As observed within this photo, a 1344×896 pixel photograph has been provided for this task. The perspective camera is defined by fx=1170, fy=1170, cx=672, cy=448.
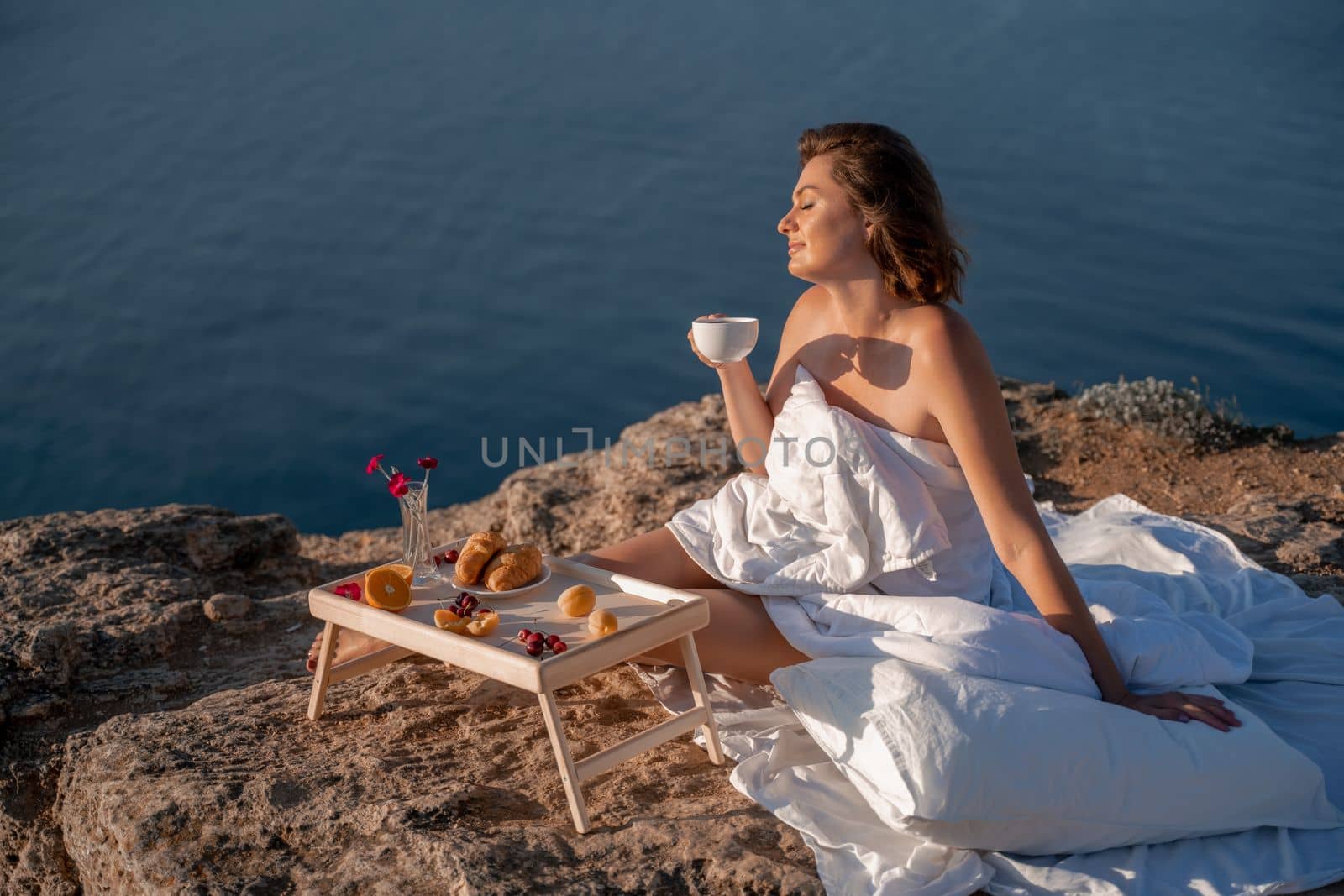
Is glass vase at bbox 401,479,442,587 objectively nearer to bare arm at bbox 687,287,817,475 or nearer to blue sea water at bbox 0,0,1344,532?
bare arm at bbox 687,287,817,475

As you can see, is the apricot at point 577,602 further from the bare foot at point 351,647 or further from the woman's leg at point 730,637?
the bare foot at point 351,647

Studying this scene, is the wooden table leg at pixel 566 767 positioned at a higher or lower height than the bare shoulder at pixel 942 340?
lower

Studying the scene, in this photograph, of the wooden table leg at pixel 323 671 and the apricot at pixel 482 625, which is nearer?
the apricot at pixel 482 625

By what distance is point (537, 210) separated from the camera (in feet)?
40.2

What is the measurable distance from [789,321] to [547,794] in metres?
1.40

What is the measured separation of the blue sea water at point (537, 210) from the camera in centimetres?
991

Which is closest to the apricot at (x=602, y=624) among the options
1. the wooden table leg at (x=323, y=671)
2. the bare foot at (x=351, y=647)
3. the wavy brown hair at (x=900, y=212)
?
the wooden table leg at (x=323, y=671)

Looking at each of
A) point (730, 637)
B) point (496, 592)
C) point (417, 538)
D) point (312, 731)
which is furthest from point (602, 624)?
point (312, 731)

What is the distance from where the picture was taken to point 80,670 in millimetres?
3322

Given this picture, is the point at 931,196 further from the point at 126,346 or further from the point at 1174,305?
the point at 126,346

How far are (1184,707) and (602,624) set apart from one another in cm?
118

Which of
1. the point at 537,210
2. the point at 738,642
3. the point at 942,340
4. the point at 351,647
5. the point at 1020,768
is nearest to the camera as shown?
the point at 1020,768

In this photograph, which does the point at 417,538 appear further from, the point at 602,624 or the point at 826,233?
the point at 826,233

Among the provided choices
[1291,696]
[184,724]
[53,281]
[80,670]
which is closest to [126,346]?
[53,281]
